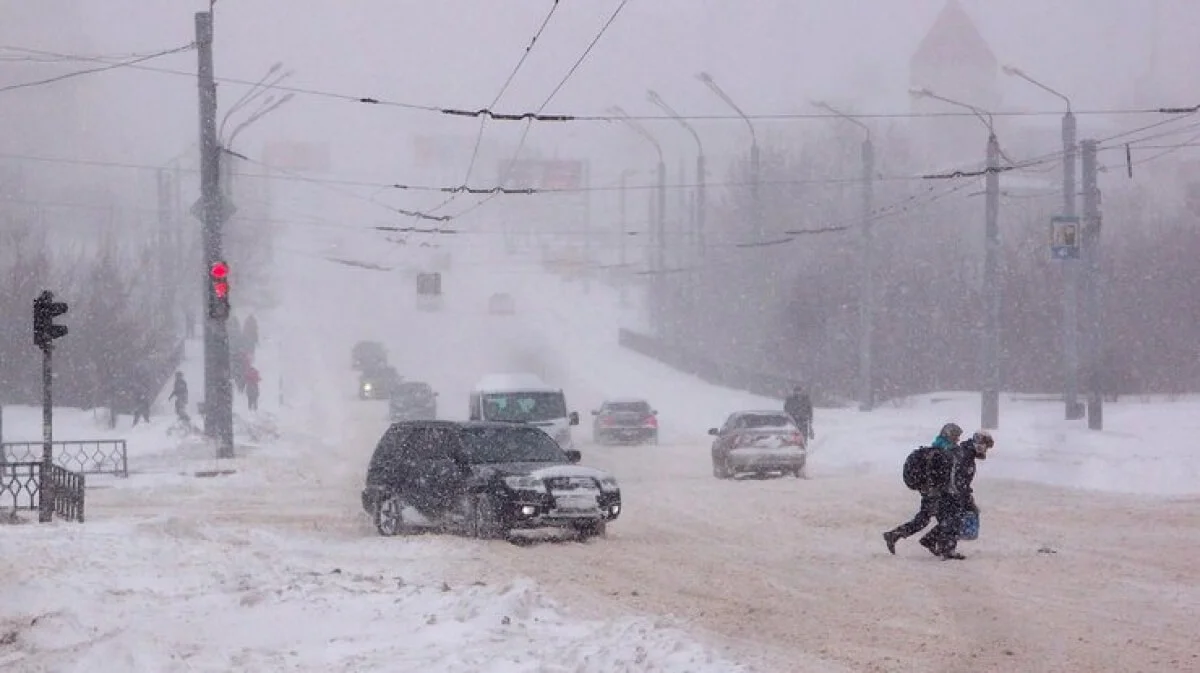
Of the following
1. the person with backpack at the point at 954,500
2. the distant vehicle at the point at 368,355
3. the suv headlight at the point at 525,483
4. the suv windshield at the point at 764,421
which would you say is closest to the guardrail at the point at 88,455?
the suv windshield at the point at 764,421

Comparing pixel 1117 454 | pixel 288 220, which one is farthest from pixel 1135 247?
pixel 288 220

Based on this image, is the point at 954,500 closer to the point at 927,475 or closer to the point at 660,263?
the point at 927,475

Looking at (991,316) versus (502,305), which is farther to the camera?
(502,305)

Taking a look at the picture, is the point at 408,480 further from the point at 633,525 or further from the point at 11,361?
the point at 11,361

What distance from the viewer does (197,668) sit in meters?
9.83

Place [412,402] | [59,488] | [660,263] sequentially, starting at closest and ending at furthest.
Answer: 1. [59,488]
2. [412,402]
3. [660,263]

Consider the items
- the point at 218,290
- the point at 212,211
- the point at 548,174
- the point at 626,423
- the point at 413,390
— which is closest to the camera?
the point at 218,290

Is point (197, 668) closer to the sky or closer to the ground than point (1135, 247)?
closer to the ground

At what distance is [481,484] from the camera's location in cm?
1862

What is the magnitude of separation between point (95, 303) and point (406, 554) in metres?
32.1

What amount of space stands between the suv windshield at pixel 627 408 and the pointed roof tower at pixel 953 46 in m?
96.9

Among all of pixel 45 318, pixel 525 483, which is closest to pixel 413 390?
pixel 45 318

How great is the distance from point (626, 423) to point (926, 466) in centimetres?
3045

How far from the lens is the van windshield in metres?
37.5
